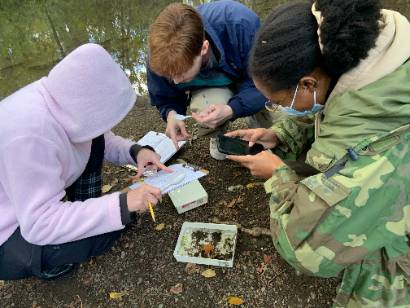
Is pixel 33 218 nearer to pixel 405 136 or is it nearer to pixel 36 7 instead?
pixel 405 136

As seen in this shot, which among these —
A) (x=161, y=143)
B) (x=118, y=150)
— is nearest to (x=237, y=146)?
(x=118, y=150)

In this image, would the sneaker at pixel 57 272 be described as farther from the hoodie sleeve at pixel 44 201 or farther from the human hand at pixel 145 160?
the human hand at pixel 145 160

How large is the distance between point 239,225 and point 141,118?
211 cm

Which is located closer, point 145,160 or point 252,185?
point 145,160

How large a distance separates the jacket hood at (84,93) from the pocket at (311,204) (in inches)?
39.4

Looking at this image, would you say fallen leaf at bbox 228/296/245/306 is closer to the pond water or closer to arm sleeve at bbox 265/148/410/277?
arm sleeve at bbox 265/148/410/277

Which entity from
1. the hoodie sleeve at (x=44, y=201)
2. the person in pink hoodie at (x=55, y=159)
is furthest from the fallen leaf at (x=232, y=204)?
the hoodie sleeve at (x=44, y=201)

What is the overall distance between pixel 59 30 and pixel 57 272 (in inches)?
257

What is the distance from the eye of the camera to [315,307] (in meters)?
1.83

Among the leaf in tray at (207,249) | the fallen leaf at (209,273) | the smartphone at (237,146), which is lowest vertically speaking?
the fallen leaf at (209,273)

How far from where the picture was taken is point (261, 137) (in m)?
2.20

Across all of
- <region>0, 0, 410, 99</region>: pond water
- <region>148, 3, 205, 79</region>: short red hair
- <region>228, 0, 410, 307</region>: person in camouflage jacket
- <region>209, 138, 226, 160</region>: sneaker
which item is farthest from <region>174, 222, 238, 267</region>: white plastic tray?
<region>0, 0, 410, 99</region>: pond water

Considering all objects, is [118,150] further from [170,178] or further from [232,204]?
[232,204]

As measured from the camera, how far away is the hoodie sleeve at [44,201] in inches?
62.9
